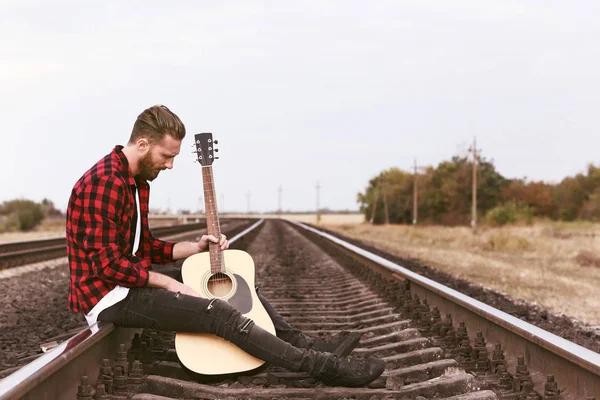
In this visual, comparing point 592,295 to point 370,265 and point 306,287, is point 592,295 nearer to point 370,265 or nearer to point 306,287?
point 370,265

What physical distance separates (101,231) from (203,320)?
668mm

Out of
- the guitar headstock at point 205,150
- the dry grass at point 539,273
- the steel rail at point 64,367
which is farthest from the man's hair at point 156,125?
the dry grass at point 539,273

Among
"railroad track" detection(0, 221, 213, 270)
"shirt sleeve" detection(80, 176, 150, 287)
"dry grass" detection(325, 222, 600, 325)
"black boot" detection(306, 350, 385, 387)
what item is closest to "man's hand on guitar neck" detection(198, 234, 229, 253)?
"shirt sleeve" detection(80, 176, 150, 287)

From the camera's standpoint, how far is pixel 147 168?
3.64m

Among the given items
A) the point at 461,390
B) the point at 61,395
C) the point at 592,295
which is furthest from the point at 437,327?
the point at 592,295

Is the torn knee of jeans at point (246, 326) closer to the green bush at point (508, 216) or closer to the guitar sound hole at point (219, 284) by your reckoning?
the guitar sound hole at point (219, 284)

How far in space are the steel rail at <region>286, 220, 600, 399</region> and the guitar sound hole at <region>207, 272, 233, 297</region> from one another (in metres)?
1.49

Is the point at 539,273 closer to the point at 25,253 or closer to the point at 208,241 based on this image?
the point at 25,253

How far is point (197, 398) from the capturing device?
10.7ft

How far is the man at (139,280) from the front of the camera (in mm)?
3373

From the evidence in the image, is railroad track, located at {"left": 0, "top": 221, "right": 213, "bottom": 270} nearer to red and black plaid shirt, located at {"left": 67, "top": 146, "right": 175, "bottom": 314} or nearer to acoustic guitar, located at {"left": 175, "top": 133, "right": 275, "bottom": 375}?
acoustic guitar, located at {"left": 175, "top": 133, "right": 275, "bottom": 375}

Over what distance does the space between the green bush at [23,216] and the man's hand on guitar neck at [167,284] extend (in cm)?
3712

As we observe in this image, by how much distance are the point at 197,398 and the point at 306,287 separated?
4789mm

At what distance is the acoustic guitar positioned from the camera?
11.5ft
